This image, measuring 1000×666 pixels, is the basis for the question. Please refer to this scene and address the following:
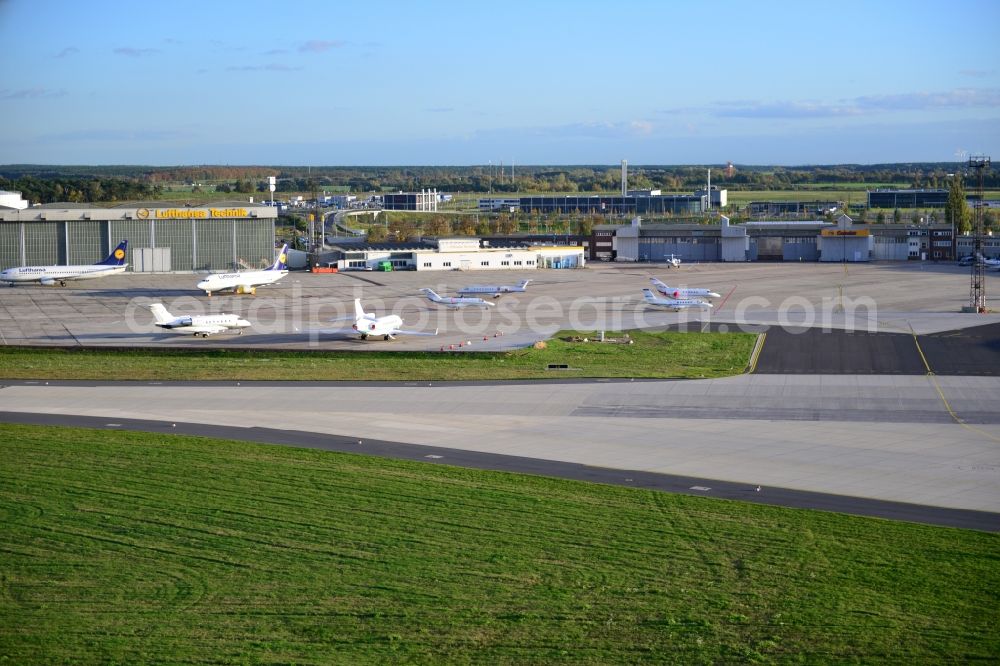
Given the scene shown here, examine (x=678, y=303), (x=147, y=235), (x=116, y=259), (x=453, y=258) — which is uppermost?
(x=147, y=235)

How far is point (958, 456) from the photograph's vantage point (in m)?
37.9

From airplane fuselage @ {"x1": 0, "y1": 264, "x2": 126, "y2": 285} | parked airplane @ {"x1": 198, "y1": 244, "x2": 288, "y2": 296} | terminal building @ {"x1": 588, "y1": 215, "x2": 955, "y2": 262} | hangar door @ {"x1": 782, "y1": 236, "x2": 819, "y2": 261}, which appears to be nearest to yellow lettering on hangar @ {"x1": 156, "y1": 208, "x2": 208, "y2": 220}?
airplane fuselage @ {"x1": 0, "y1": 264, "x2": 126, "y2": 285}

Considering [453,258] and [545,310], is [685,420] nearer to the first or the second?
[545,310]

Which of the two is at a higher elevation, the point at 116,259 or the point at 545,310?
the point at 116,259

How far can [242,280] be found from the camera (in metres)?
93.3

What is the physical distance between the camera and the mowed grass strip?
70.9 ft

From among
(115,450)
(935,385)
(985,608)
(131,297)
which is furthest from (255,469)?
(131,297)

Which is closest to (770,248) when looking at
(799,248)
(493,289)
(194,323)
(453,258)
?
(799,248)

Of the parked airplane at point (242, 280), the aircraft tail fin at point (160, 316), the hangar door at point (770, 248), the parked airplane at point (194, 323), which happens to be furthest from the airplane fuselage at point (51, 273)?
the hangar door at point (770, 248)

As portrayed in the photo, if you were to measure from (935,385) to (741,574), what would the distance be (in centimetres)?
3064

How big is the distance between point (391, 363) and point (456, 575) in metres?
35.2

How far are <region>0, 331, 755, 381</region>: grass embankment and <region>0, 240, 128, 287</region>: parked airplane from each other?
3906cm

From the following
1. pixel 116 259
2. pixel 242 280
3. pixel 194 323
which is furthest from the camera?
pixel 116 259

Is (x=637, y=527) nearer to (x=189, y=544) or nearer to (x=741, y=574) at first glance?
(x=741, y=574)
